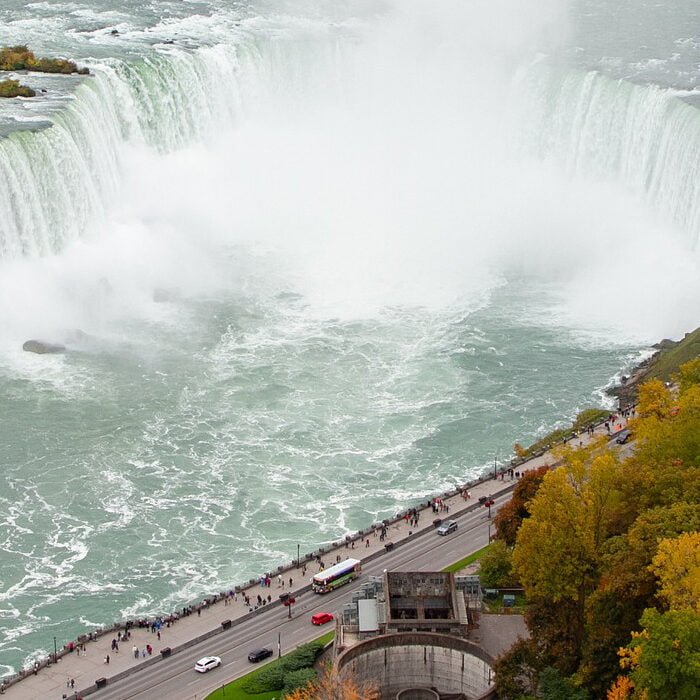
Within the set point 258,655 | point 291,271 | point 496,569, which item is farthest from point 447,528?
point 291,271

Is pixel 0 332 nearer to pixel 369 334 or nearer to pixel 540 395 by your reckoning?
pixel 369 334

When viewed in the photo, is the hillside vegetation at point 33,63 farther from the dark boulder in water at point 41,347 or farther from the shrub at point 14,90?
the dark boulder in water at point 41,347

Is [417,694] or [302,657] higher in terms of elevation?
[417,694]

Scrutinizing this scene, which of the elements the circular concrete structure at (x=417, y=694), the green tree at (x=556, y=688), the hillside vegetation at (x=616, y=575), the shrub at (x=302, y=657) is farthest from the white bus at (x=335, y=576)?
the green tree at (x=556, y=688)

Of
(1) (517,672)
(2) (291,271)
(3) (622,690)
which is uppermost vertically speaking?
(3) (622,690)

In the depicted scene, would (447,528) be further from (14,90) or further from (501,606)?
(14,90)
